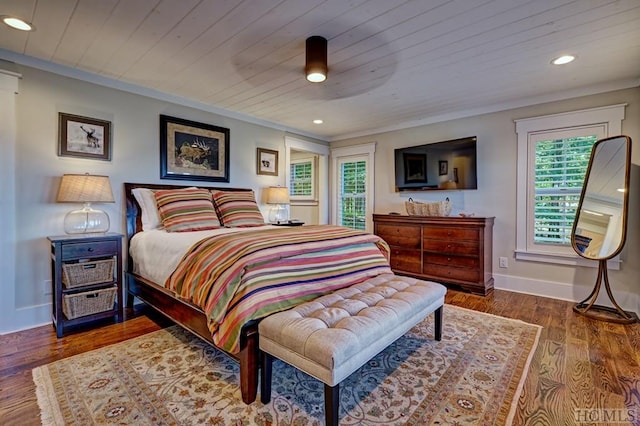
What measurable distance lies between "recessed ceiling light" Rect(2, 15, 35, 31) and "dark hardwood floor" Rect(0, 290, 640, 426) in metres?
2.27

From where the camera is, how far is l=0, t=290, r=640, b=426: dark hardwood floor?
59.2 inches

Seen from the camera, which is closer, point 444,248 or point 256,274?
point 256,274

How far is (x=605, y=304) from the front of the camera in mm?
3055

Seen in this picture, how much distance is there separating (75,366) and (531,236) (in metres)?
4.41

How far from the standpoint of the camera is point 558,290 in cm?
331

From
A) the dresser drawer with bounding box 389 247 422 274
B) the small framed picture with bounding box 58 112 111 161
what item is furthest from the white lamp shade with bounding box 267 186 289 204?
the small framed picture with bounding box 58 112 111 161

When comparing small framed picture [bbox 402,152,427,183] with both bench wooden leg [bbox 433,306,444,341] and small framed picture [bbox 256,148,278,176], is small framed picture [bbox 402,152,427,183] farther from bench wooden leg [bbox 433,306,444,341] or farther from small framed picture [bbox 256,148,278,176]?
bench wooden leg [bbox 433,306,444,341]

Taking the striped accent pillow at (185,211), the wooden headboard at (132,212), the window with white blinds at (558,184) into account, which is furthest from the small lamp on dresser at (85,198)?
the window with white blinds at (558,184)

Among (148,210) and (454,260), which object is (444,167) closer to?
(454,260)

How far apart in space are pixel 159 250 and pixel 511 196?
12.8ft

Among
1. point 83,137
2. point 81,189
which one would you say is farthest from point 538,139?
point 83,137

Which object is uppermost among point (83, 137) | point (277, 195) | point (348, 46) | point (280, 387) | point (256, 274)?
point (348, 46)

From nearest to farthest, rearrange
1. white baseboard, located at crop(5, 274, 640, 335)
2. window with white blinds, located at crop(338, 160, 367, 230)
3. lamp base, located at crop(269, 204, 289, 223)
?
white baseboard, located at crop(5, 274, 640, 335)
lamp base, located at crop(269, 204, 289, 223)
window with white blinds, located at crop(338, 160, 367, 230)

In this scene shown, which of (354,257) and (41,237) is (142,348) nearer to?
(41,237)
